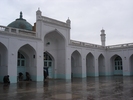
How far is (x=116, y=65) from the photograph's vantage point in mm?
32375

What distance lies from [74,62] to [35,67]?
27.9 ft

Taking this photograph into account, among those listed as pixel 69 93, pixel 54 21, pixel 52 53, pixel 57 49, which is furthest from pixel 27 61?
pixel 69 93

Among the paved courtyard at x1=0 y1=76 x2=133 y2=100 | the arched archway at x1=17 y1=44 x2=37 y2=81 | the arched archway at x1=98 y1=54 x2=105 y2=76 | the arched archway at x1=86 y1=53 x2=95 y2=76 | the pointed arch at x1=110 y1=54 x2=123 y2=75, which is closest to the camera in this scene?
the paved courtyard at x1=0 y1=76 x2=133 y2=100

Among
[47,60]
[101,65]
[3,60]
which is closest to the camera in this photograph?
[3,60]

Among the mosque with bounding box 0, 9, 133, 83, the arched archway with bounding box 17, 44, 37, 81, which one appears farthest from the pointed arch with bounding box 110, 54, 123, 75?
the arched archway with bounding box 17, 44, 37, 81

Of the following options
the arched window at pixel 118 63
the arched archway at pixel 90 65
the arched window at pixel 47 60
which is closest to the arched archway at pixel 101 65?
the arched window at pixel 118 63

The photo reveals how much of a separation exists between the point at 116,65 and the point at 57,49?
13078 millimetres

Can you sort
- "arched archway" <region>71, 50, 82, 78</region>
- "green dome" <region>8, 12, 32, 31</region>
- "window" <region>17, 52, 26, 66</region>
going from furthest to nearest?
"arched archway" <region>71, 50, 82, 78</region>
"green dome" <region>8, 12, 32, 31</region>
"window" <region>17, 52, 26, 66</region>

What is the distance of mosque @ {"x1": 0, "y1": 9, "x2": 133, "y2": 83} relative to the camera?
17.9m

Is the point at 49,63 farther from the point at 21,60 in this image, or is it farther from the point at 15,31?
the point at 15,31

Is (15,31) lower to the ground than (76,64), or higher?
higher

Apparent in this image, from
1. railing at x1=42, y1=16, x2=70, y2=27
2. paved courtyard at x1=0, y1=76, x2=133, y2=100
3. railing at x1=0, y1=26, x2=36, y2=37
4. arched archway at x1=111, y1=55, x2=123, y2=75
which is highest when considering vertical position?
railing at x1=42, y1=16, x2=70, y2=27

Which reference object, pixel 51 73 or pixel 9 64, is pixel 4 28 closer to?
pixel 9 64

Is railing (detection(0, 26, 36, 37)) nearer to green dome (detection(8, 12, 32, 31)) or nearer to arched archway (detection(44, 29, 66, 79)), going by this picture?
arched archway (detection(44, 29, 66, 79))
